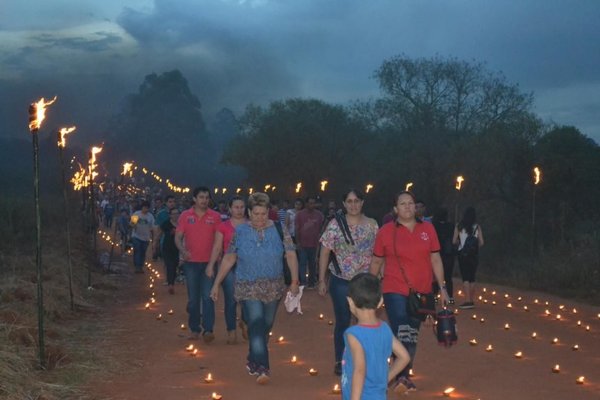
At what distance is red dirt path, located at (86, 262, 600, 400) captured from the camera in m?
8.70

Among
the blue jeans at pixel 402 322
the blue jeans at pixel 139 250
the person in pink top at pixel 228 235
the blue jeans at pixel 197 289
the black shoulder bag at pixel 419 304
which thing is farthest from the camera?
the blue jeans at pixel 139 250

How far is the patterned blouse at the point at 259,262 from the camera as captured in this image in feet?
30.0

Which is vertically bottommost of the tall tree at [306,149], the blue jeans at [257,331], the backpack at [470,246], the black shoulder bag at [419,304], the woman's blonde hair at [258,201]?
the blue jeans at [257,331]

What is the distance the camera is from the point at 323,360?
1048 centimetres

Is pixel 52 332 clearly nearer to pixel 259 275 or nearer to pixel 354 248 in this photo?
pixel 259 275

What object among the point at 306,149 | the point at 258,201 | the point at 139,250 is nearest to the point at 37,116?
the point at 258,201

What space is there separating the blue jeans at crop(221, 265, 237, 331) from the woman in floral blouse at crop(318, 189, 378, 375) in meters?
2.20

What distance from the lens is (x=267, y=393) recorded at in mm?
8594

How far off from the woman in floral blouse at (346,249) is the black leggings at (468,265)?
6.89 meters

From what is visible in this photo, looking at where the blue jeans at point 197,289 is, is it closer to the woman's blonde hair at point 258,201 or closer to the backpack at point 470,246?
the woman's blonde hair at point 258,201

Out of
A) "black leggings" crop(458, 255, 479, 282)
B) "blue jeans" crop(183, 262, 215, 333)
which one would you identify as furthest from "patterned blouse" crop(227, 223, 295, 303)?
"black leggings" crop(458, 255, 479, 282)

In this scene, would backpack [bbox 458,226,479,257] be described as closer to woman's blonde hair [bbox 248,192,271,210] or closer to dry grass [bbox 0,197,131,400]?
dry grass [bbox 0,197,131,400]

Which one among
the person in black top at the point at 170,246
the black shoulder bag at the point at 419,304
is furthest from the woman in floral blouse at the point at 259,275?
the person in black top at the point at 170,246

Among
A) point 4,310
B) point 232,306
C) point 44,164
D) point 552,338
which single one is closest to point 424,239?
point 232,306
